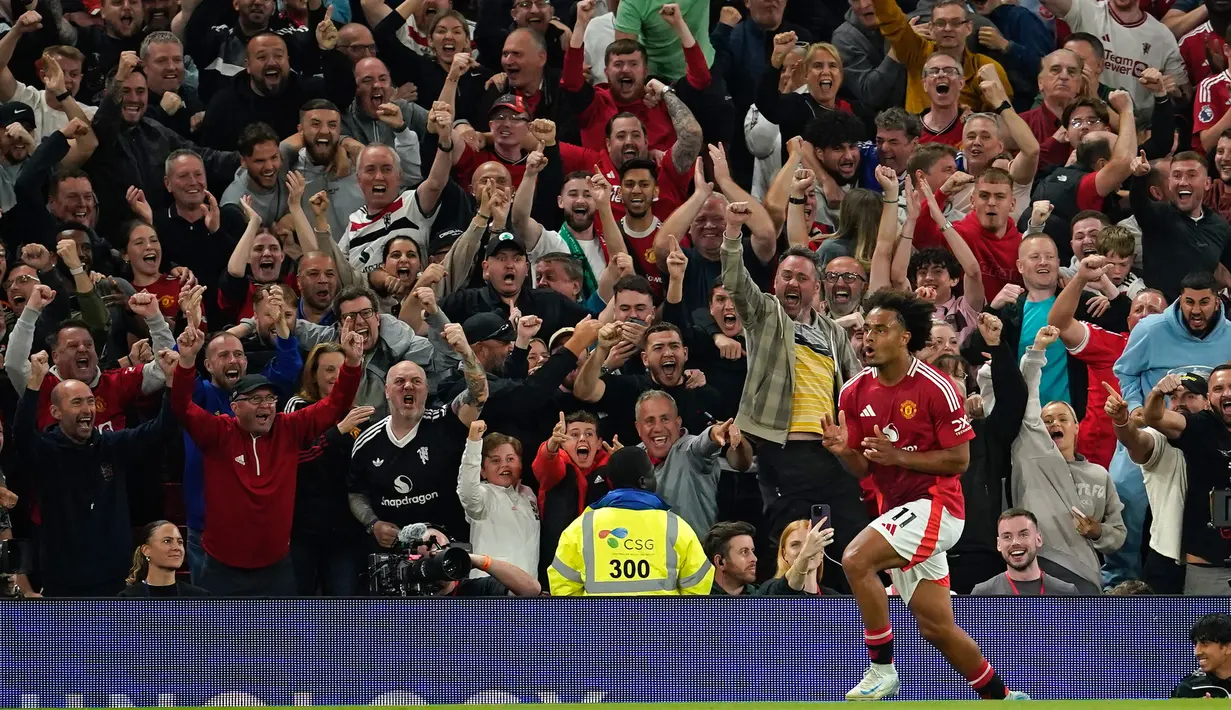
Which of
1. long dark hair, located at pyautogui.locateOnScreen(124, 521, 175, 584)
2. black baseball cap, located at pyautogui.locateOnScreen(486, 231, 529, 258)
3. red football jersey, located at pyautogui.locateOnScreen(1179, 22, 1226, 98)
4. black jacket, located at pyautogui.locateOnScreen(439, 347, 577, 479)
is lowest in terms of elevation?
Answer: long dark hair, located at pyautogui.locateOnScreen(124, 521, 175, 584)

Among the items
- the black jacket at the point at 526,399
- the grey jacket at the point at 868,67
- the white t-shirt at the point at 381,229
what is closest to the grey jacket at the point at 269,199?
the white t-shirt at the point at 381,229

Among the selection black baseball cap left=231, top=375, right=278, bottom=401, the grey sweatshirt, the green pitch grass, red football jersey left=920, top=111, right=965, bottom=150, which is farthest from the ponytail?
red football jersey left=920, top=111, right=965, bottom=150

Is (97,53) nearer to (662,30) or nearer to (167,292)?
(167,292)

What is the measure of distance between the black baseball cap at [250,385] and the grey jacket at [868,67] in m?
5.27

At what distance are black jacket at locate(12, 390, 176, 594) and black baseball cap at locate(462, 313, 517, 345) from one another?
1.80m

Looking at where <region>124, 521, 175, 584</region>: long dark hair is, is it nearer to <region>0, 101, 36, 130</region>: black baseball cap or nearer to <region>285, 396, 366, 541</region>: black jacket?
<region>285, 396, 366, 541</region>: black jacket

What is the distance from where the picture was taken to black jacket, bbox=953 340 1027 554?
10.8 meters

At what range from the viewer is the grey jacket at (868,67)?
566 inches

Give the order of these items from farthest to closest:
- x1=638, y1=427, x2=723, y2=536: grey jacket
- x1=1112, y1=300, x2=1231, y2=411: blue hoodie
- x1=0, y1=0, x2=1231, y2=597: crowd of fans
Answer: x1=1112, y1=300, x2=1231, y2=411: blue hoodie < x1=638, y1=427, x2=723, y2=536: grey jacket < x1=0, y1=0, x2=1231, y2=597: crowd of fans

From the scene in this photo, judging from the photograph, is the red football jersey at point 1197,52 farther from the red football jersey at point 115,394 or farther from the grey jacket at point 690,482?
the red football jersey at point 115,394

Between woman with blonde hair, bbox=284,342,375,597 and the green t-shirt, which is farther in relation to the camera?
the green t-shirt

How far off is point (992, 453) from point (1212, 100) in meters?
4.45

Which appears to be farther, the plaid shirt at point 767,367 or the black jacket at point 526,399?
the black jacket at point 526,399

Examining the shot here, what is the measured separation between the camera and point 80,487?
1083 cm
